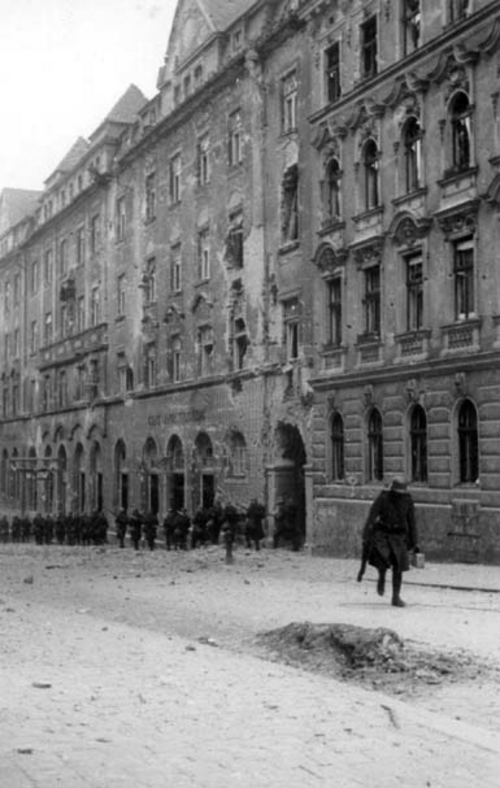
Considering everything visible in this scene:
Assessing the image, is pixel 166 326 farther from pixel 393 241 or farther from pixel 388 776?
pixel 388 776

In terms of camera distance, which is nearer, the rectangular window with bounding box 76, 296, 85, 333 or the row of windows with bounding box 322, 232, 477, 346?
the row of windows with bounding box 322, 232, 477, 346

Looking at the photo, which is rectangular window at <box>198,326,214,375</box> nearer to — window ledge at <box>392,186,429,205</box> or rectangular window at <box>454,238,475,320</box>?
window ledge at <box>392,186,429,205</box>

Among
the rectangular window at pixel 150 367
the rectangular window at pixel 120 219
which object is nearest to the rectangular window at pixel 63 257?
the rectangular window at pixel 120 219

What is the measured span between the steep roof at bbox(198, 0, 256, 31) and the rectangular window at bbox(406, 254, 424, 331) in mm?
14811

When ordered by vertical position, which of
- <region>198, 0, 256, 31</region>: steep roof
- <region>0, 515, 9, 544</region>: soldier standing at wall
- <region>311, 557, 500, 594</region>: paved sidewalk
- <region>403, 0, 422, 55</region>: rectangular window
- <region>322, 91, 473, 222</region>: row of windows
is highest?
<region>198, 0, 256, 31</region>: steep roof

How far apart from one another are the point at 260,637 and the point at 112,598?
612 centimetres

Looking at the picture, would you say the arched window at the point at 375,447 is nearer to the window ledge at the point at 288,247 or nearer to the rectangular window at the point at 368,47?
the window ledge at the point at 288,247

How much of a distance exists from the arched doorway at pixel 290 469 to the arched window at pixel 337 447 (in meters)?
2.94

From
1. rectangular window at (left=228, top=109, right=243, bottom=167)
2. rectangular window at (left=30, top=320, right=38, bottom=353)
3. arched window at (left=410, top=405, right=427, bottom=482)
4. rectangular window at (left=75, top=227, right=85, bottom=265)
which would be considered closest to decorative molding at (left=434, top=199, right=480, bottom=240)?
arched window at (left=410, top=405, right=427, bottom=482)

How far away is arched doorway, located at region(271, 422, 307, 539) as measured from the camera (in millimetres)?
30562

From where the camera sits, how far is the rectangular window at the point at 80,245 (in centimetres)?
5016

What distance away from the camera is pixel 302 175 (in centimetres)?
2955

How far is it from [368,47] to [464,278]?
23.4 ft

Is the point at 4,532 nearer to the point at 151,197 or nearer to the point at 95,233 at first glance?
the point at 95,233
